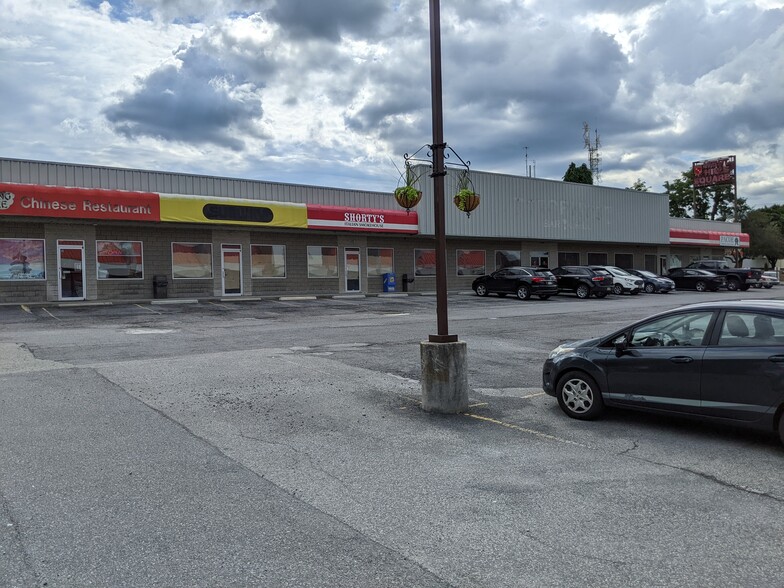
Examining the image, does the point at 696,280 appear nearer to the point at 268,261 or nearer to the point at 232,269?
the point at 268,261

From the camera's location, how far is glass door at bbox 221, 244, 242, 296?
86.6ft

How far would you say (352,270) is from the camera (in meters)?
30.6

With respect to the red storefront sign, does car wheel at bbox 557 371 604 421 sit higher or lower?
lower

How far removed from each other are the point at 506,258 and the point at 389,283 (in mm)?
9949

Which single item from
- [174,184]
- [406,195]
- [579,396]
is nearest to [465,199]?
[406,195]

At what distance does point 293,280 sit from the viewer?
93.8 feet

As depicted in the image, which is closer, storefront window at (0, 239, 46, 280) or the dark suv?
storefront window at (0, 239, 46, 280)

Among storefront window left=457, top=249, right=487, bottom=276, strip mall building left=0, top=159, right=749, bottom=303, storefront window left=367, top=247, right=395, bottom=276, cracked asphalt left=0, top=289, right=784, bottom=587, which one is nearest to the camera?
cracked asphalt left=0, top=289, right=784, bottom=587

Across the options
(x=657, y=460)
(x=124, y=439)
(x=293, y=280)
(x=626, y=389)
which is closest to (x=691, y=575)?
(x=657, y=460)

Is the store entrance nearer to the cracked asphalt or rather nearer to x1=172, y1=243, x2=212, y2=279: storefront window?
x1=172, y1=243, x2=212, y2=279: storefront window

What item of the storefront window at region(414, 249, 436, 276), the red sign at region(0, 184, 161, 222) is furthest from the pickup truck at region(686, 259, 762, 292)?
the red sign at region(0, 184, 161, 222)

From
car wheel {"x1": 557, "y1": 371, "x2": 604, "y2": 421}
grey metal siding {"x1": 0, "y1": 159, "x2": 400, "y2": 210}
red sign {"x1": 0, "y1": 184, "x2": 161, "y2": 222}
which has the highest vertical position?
grey metal siding {"x1": 0, "y1": 159, "x2": 400, "y2": 210}

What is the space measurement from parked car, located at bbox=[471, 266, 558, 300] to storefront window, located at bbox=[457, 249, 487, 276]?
5.02m

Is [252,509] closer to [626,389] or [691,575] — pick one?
[691,575]
